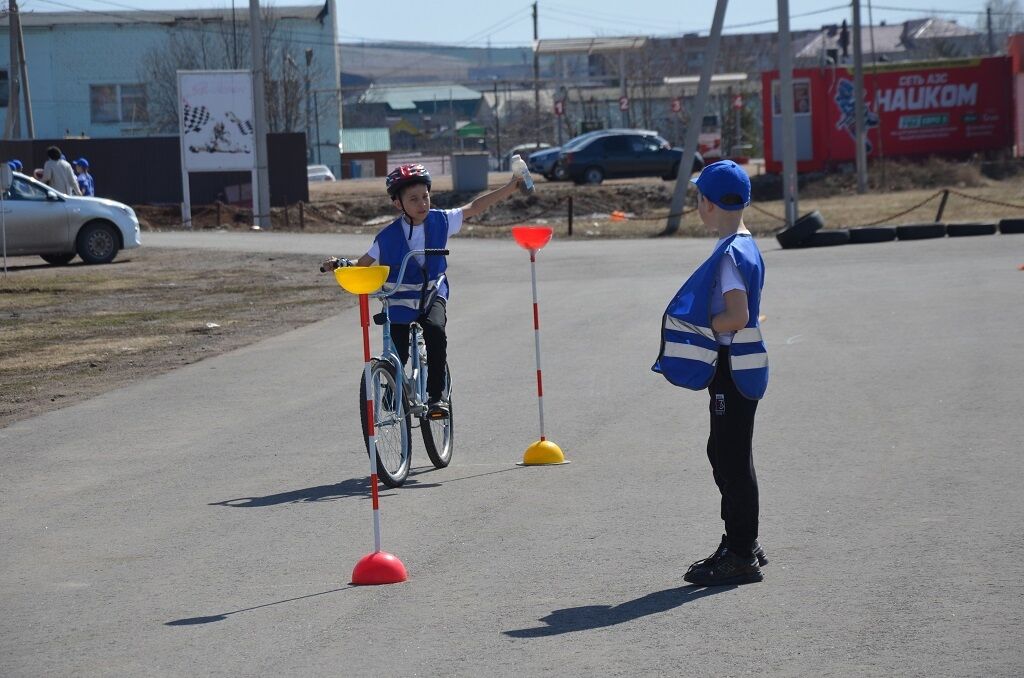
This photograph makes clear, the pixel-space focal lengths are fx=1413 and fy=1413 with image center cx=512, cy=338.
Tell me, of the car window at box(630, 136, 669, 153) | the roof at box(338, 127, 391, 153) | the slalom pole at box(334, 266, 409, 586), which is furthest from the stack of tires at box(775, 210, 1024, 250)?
the roof at box(338, 127, 391, 153)

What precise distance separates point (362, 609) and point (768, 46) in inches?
5434

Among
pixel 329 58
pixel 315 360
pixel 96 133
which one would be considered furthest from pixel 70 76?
pixel 315 360

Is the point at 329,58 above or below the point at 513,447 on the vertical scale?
above

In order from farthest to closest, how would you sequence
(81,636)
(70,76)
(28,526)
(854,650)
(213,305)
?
(70,76) → (213,305) → (28,526) → (81,636) → (854,650)

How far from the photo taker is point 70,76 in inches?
2753

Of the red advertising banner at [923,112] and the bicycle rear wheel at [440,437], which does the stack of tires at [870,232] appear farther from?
the red advertising banner at [923,112]

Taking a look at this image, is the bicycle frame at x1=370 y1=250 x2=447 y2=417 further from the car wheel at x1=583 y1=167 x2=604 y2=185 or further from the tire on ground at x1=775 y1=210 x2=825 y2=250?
the car wheel at x1=583 y1=167 x2=604 y2=185

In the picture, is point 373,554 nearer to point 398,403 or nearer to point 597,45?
point 398,403

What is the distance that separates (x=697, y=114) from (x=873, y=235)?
7.29m

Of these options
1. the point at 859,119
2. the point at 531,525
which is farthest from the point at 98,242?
the point at 859,119

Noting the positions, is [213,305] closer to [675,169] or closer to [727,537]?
[727,537]

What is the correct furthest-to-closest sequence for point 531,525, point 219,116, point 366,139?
1. point 366,139
2. point 219,116
3. point 531,525

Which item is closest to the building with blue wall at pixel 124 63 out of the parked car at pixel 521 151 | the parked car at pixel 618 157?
the parked car at pixel 521 151

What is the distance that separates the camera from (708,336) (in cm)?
574
